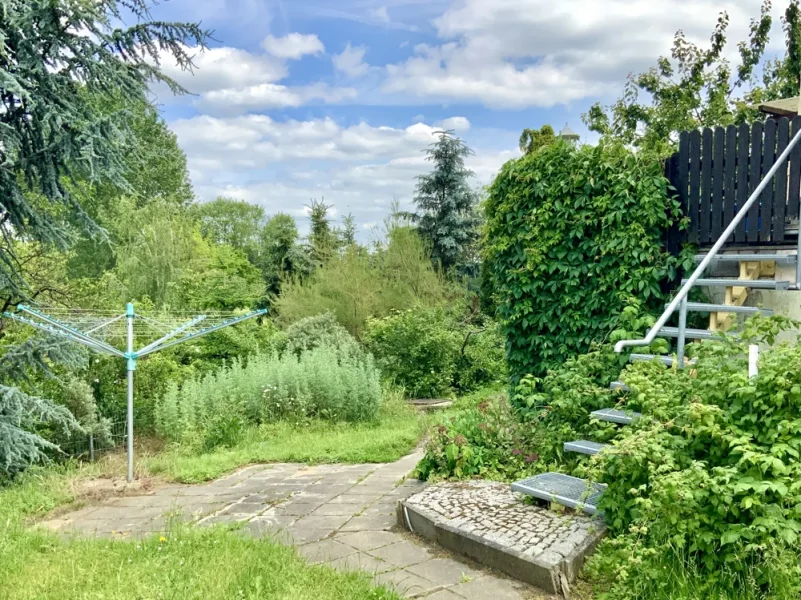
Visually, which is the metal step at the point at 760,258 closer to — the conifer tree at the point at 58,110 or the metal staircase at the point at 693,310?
the metal staircase at the point at 693,310

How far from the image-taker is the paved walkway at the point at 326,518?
3.14m

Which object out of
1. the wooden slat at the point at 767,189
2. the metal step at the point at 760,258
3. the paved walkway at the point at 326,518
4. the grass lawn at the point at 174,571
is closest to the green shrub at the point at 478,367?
the paved walkway at the point at 326,518

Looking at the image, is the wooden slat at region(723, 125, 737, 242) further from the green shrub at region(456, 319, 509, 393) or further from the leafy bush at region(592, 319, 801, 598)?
the green shrub at region(456, 319, 509, 393)

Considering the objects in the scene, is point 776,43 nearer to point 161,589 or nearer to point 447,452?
point 447,452

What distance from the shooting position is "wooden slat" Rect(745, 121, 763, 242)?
4859 mm

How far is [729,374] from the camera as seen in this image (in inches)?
129

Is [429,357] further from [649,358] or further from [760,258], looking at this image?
[760,258]

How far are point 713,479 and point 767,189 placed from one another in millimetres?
3200

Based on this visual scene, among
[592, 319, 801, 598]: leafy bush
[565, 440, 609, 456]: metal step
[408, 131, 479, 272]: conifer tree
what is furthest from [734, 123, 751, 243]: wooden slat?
[408, 131, 479, 272]: conifer tree

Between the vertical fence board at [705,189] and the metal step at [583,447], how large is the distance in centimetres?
222

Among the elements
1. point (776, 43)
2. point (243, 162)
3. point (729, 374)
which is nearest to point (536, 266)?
point (729, 374)

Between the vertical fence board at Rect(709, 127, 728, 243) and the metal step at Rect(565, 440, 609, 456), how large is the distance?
225cm

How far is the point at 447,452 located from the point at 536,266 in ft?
6.94

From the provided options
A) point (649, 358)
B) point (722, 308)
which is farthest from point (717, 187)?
point (649, 358)
